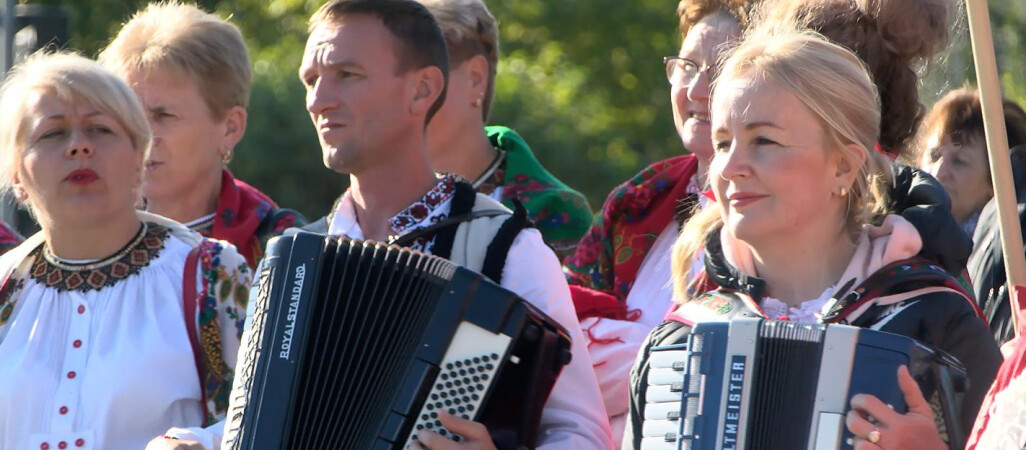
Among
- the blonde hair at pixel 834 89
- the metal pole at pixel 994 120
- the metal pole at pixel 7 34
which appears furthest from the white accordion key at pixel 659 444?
the metal pole at pixel 7 34

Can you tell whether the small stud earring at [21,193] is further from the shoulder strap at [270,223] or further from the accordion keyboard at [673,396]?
the accordion keyboard at [673,396]

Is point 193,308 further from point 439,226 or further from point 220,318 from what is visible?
point 439,226

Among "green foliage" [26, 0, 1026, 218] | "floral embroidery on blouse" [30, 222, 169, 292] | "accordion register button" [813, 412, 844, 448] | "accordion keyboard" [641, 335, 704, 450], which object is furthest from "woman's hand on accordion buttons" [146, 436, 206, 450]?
"green foliage" [26, 0, 1026, 218]

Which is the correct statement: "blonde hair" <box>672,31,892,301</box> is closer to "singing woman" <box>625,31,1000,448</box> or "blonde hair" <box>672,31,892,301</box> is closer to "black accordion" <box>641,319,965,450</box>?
"singing woman" <box>625,31,1000,448</box>

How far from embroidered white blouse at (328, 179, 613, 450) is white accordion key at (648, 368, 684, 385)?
0.37 metres

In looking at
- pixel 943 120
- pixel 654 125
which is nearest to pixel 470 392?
pixel 943 120

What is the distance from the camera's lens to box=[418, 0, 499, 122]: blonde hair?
5027 millimetres

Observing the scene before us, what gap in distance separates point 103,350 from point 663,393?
58.8 inches

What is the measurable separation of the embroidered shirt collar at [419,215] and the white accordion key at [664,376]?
83 centimetres

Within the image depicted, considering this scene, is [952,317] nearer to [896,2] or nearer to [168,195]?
[896,2]

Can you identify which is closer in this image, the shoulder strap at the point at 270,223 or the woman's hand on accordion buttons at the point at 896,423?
the woman's hand on accordion buttons at the point at 896,423

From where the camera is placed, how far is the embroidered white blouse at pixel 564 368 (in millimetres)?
3625

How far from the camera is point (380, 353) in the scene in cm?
339

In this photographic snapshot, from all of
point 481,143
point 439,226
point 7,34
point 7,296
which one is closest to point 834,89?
point 439,226
